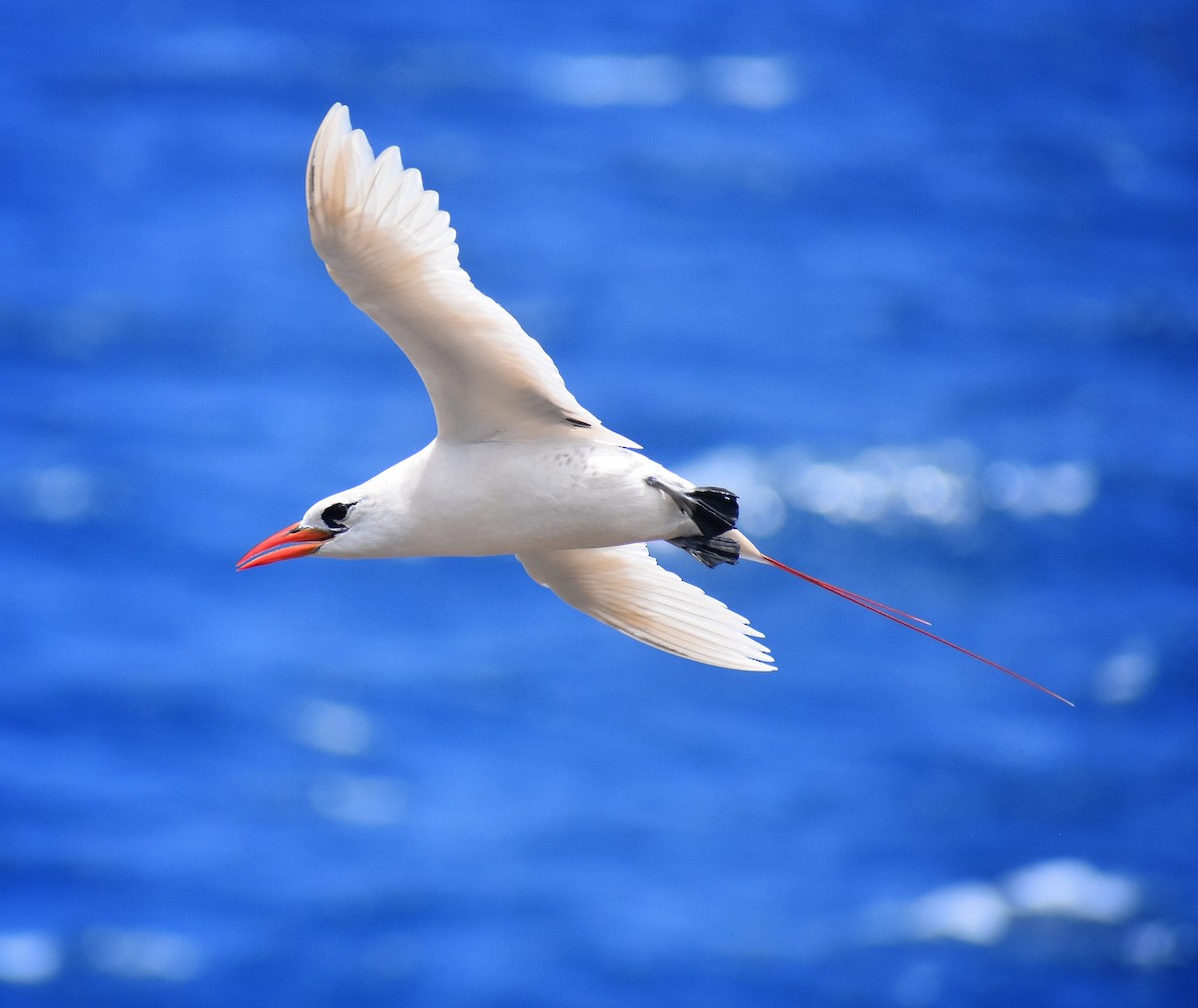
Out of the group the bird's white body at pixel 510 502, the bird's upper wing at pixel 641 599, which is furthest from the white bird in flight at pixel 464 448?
the bird's upper wing at pixel 641 599

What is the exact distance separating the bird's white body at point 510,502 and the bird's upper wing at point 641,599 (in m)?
0.68

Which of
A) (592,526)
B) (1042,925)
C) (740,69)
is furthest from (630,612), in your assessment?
(740,69)

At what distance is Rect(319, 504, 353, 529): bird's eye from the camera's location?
4.84m

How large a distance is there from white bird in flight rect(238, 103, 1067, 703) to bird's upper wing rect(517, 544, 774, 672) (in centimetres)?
65

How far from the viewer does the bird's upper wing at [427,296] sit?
4.36 meters

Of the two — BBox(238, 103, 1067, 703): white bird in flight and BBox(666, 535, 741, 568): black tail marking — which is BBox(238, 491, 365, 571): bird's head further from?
BBox(666, 535, 741, 568): black tail marking

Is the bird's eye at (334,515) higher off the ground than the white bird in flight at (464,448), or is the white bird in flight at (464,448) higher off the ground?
the white bird in flight at (464,448)

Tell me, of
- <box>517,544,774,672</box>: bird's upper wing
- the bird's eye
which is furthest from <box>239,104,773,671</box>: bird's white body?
<box>517,544,774,672</box>: bird's upper wing

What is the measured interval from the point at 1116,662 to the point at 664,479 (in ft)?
37.5

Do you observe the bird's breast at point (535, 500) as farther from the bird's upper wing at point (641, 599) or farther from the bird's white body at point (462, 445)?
the bird's upper wing at point (641, 599)

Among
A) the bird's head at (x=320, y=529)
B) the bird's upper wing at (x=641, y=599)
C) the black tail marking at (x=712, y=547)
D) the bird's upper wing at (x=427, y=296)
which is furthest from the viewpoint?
the bird's upper wing at (x=641, y=599)

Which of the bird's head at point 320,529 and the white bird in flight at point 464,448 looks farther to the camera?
the bird's head at point 320,529

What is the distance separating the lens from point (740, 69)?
18.0 meters

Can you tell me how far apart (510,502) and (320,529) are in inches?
21.3
